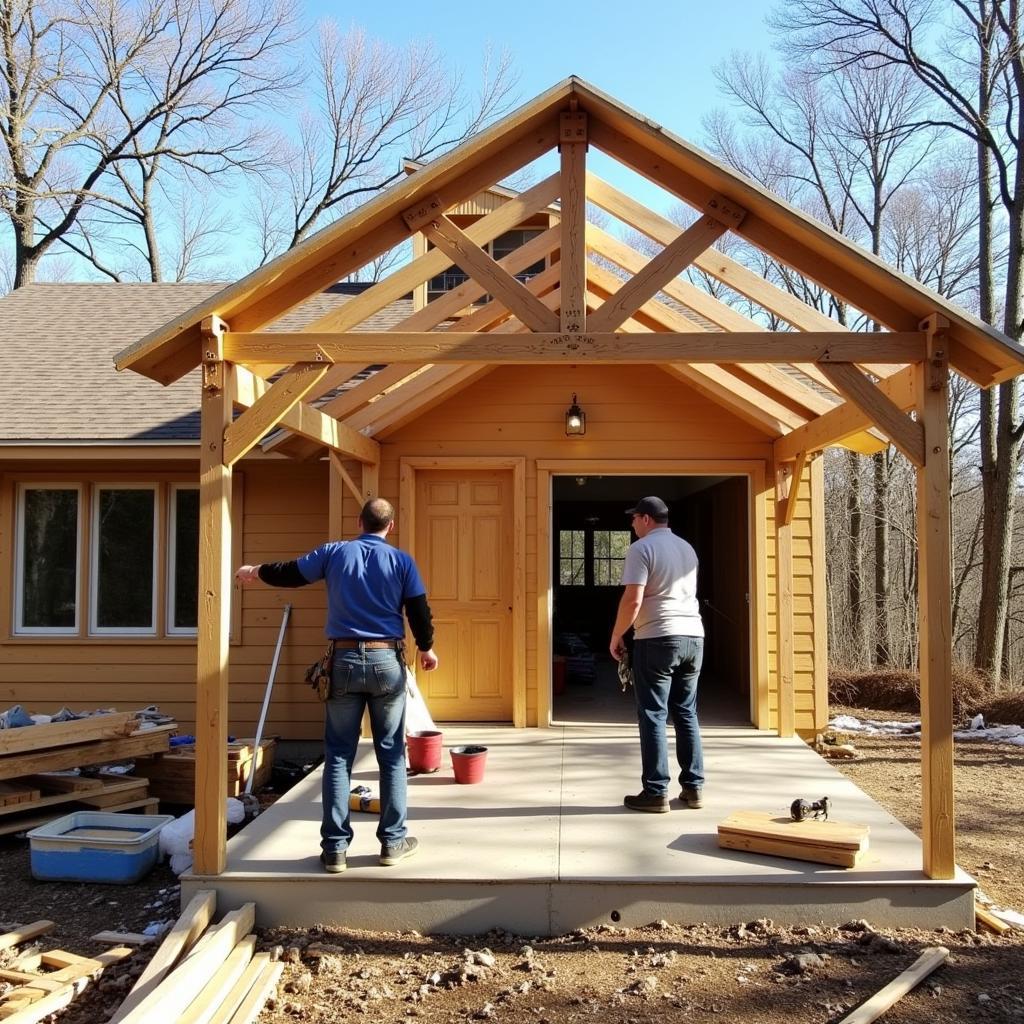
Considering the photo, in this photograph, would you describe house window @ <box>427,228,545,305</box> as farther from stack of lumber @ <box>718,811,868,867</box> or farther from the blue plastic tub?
stack of lumber @ <box>718,811,868,867</box>

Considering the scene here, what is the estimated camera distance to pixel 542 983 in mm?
3645

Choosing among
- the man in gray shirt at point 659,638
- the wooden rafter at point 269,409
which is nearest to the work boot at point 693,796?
the man in gray shirt at point 659,638

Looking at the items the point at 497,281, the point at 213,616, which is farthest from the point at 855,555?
the point at 213,616

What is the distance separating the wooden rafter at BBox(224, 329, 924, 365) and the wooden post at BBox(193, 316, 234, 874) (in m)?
0.20

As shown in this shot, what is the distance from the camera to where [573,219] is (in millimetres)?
4500

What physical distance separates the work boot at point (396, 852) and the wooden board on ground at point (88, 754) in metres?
2.83

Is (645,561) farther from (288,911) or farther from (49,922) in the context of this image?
(49,922)

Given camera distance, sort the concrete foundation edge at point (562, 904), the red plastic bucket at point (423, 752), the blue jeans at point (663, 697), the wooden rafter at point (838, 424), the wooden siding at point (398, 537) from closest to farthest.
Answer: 1. the concrete foundation edge at point (562, 904)
2. the wooden rafter at point (838, 424)
3. the blue jeans at point (663, 697)
4. the red plastic bucket at point (423, 752)
5. the wooden siding at point (398, 537)

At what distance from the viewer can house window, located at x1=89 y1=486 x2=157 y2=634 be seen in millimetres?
8008

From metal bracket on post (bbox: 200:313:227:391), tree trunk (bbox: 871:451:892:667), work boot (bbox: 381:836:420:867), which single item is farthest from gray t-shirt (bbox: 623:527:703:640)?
tree trunk (bbox: 871:451:892:667)

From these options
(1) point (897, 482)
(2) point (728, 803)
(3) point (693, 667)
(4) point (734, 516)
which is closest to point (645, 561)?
(3) point (693, 667)

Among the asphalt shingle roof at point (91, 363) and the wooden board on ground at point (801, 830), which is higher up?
the asphalt shingle roof at point (91, 363)

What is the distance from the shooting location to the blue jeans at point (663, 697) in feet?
16.2

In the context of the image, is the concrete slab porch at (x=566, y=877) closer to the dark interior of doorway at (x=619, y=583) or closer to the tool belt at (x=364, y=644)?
the tool belt at (x=364, y=644)
